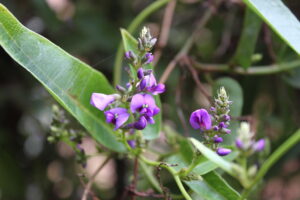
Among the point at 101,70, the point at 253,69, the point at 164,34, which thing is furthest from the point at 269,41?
the point at 101,70

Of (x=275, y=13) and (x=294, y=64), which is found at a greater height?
(x=275, y=13)

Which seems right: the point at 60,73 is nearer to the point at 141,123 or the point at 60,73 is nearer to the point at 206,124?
the point at 141,123

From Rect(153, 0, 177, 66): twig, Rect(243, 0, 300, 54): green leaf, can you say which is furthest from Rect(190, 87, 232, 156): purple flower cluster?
Rect(153, 0, 177, 66): twig

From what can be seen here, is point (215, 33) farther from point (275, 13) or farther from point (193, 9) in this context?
point (275, 13)

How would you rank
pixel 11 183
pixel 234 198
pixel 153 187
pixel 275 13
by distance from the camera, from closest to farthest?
pixel 234 198 < pixel 275 13 < pixel 153 187 < pixel 11 183

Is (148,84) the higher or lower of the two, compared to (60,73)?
lower

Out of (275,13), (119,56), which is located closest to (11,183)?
(119,56)

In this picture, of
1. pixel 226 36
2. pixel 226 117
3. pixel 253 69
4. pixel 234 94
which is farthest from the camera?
pixel 226 36
